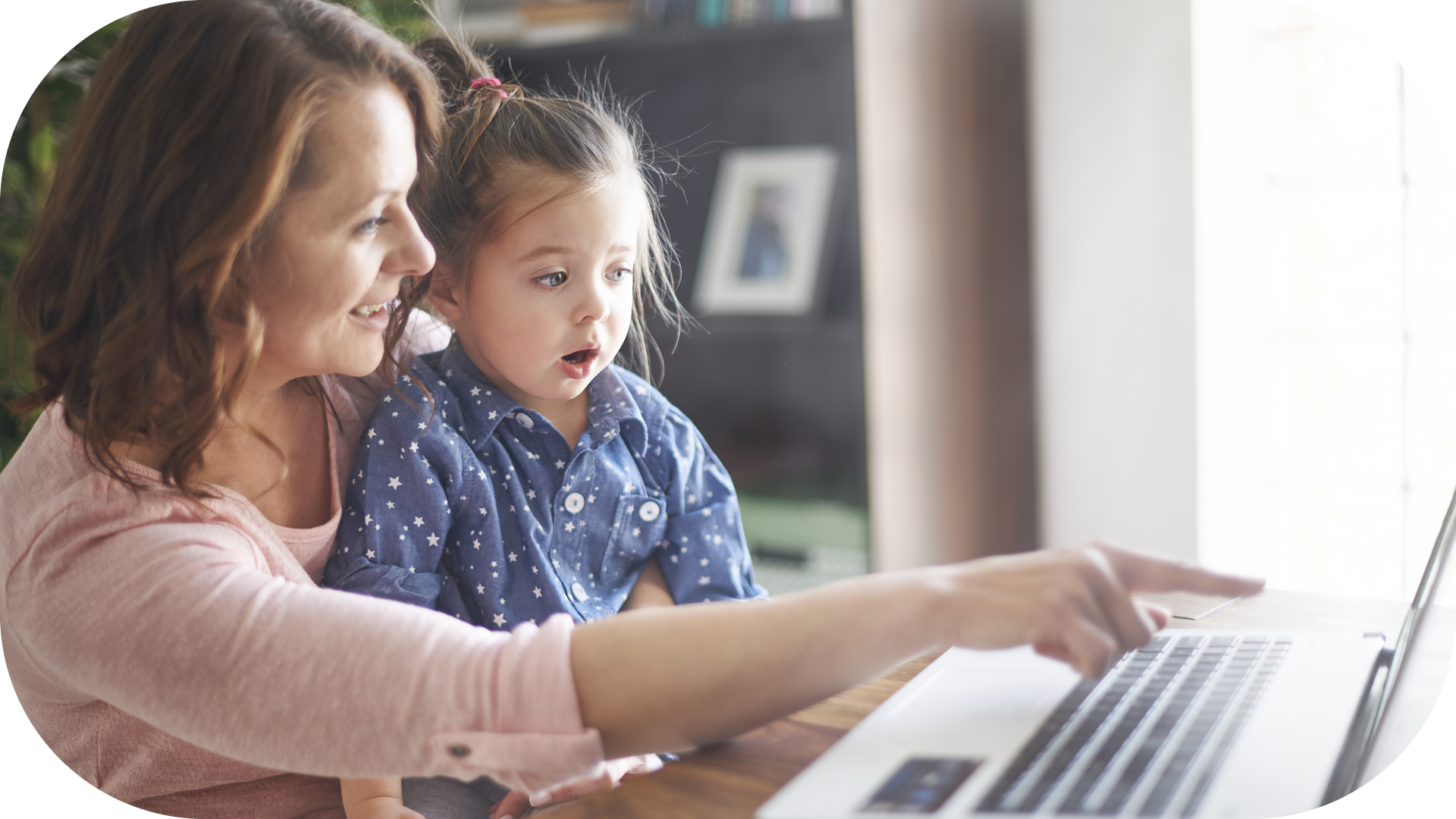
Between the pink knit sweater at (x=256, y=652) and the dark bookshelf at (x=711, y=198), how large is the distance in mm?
302

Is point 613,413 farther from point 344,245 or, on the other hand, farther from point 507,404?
point 344,245

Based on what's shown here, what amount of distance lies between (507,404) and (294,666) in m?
0.20

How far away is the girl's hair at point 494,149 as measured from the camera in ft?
1.70

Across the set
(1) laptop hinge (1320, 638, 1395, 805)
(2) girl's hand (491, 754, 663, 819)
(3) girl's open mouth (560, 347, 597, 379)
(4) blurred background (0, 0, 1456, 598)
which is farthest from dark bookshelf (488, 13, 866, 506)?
(1) laptop hinge (1320, 638, 1395, 805)

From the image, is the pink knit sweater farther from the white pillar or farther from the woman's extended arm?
the white pillar

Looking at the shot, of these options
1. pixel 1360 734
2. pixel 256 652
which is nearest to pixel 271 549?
pixel 256 652

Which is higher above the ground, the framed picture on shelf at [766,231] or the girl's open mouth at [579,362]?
the framed picture on shelf at [766,231]

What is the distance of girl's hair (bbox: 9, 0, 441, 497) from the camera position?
0.40m

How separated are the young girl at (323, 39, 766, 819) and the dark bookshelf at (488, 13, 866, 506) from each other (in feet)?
0.22

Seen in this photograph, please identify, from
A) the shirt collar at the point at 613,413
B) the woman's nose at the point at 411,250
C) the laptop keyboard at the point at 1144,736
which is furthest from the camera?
the shirt collar at the point at 613,413

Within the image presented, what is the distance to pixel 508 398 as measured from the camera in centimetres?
55

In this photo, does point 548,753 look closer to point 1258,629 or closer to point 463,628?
point 463,628

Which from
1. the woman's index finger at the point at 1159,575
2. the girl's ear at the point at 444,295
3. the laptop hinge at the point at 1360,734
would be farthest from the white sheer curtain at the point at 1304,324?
the girl's ear at the point at 444,295

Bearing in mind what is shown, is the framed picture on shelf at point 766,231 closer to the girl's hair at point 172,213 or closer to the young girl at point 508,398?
the young girl at point 508,398
